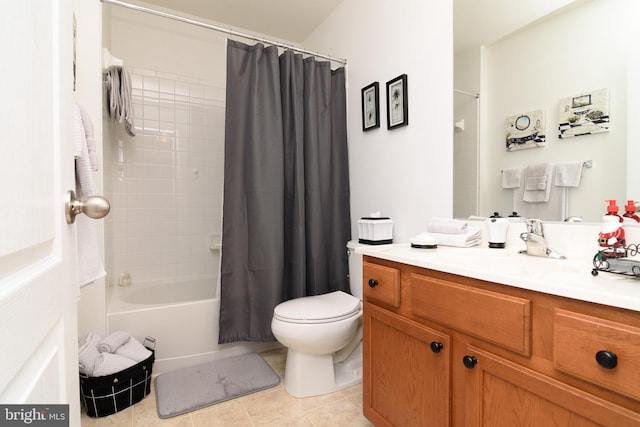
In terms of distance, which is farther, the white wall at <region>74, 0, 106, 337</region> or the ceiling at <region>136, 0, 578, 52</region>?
the white wall at <region>74, 0, 106, 337</region>

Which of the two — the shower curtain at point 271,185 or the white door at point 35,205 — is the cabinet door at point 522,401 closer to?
the white door at point 35,205

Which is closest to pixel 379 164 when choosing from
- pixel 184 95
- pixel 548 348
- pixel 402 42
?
pixel 402 42

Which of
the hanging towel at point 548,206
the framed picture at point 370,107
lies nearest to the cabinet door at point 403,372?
the hanging towel at point 548,206

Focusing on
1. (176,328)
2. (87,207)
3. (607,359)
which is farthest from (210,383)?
(607,359)

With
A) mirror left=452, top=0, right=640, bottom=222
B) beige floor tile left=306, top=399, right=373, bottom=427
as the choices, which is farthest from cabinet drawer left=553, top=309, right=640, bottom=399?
beige floor tile left=306, top=399, right=373, bottom=427

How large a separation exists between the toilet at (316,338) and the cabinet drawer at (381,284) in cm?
35

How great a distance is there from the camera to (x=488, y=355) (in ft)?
2.92

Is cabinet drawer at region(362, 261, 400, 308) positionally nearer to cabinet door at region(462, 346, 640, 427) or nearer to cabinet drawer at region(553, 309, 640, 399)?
cabinet door at region(462, 346, 640, 427)

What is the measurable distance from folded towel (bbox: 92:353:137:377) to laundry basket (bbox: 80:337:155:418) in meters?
0.02

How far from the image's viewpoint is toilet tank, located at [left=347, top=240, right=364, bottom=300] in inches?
82.4

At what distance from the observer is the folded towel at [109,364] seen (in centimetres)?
150

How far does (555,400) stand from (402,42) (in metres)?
1.78

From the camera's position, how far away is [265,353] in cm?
217

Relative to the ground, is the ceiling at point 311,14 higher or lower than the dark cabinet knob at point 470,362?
higher
